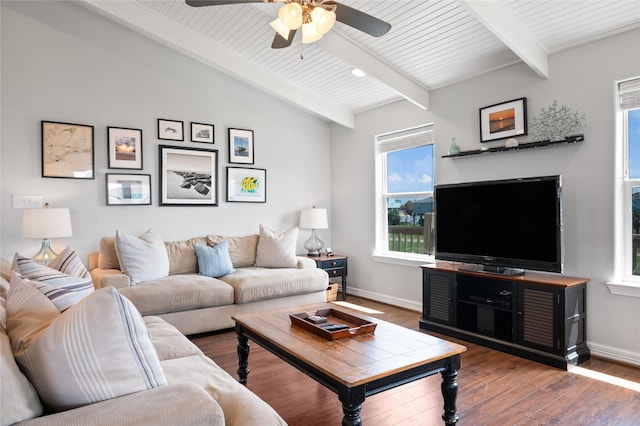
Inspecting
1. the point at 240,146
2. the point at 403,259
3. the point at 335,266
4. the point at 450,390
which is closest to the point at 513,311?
the point at 450,390

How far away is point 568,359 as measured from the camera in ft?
9.79

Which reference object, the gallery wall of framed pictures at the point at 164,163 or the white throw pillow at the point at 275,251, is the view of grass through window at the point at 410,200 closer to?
the white throw pillow at the point at 275,251

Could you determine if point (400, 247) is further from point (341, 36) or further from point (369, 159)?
point (341, 36)

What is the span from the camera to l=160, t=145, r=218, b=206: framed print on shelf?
4645 mm

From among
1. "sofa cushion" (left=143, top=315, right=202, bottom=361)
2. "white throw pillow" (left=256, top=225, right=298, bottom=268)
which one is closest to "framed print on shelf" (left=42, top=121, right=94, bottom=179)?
"white throw pillow" (left=256, top=225, right=298, bottom=268)

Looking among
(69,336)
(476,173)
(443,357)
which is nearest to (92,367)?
(69,336)

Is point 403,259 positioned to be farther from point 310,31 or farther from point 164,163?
point 310,31

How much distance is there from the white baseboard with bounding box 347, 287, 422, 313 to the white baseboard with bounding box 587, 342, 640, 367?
1755 mm

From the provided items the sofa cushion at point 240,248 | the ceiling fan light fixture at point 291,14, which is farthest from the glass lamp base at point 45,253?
the ceiling fan light fixture at point 291,14

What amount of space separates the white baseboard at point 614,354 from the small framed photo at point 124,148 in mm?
4645

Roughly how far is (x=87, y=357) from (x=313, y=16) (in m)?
1.99

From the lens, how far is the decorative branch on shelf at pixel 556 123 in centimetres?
331

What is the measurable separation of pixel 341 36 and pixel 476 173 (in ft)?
6.21

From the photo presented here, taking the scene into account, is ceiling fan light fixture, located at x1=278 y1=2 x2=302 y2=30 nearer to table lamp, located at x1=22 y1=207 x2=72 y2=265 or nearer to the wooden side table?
table lamp, located at x1=22 y1=207 x2=72 y2=265
